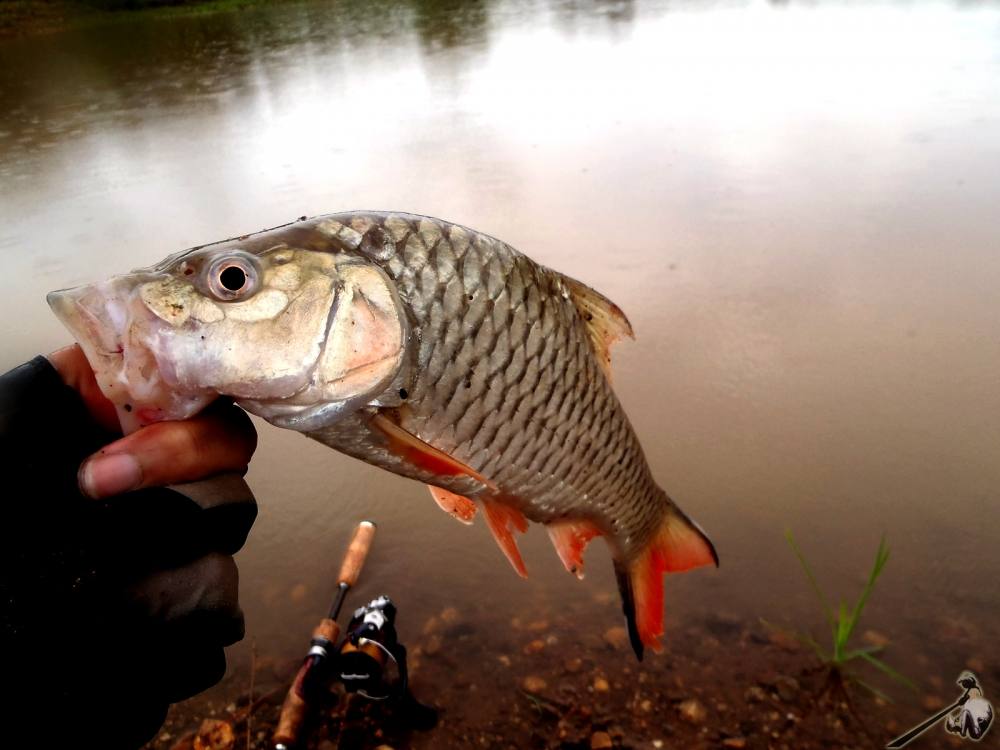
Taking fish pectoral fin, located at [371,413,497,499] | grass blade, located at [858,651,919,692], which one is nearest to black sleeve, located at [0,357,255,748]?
fish pectoral fin, located at [371,413,497,499]

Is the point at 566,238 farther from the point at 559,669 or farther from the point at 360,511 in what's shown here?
the point at 559,669

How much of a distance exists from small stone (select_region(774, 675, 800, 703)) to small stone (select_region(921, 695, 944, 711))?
0.33 m

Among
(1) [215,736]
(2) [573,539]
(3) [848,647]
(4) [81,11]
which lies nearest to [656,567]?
(2) [573,539]

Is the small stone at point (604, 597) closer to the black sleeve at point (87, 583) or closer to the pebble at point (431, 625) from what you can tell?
the pebble at point (431, 625)

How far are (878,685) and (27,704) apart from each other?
81.2 inches

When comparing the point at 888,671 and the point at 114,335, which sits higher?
the point at 114,335

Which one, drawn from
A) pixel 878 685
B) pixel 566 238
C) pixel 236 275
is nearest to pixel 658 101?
pixel 566 238

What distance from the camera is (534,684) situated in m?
2.15

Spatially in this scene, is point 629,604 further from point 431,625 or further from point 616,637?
point 431,625

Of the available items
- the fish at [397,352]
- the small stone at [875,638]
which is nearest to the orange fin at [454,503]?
the fish at [397,352]

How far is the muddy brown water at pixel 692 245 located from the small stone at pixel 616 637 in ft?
0.17

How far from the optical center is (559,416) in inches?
57.8

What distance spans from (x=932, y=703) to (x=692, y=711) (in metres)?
0.65

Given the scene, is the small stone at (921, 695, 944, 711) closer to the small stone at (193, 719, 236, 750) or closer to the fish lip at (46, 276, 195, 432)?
the small stone at (193, 719, 236, 750)
